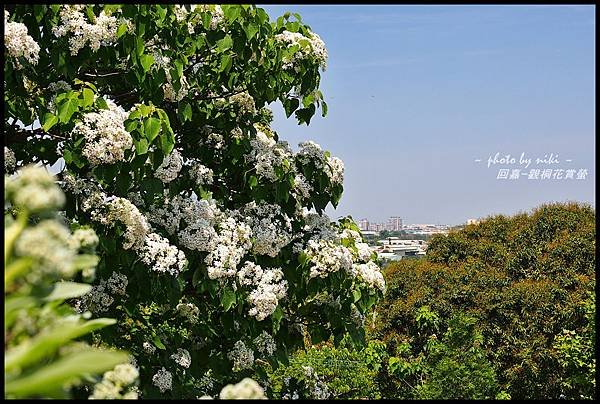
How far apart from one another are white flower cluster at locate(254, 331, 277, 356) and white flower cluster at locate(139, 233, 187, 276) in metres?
0.98

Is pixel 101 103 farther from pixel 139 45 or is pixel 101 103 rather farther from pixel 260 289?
pixel 260 289

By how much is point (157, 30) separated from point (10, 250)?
327 centimetres

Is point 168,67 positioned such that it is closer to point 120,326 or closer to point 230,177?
point 230,177

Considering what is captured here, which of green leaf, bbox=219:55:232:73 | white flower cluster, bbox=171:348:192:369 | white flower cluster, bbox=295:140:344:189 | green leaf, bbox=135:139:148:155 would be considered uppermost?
green leaf, bbox=219:55:232:73

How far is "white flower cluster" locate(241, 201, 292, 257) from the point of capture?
4367 millimetres

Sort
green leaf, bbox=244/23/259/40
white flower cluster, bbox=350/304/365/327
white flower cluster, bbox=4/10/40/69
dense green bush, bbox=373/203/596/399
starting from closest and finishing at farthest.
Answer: white flower cluster, bbox=4/10/40/69
green leaf, bbox=244/23/259/40
white flower cluster, bbox=350/304/365/327
dense green bush, bbox=373/203/596/399

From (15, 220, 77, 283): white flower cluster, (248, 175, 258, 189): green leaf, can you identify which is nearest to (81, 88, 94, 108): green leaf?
(248, 175, 258, 189): green leaf

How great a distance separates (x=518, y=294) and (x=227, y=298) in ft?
31.6

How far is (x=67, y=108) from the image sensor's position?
3.48m

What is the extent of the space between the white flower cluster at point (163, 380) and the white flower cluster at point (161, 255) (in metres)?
0.61

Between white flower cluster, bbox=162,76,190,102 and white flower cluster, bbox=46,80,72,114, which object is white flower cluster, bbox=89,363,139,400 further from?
white flower cluster, bbox=162,76,190,102

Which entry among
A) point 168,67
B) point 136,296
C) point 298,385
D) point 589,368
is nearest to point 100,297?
point 136,296

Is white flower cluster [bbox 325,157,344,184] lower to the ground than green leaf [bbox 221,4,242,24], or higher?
lower

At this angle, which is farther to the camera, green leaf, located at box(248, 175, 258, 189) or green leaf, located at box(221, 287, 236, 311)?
green leaf, located at box(248, 175, 258, 189)
